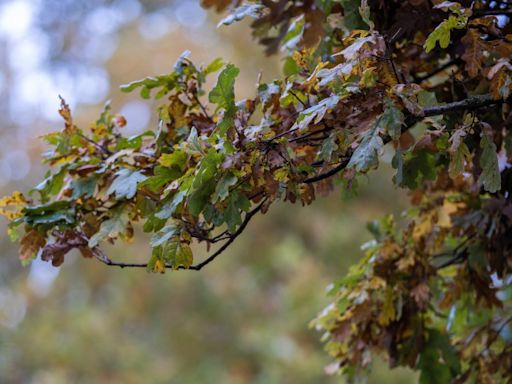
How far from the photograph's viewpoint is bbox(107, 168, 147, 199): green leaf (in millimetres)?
1276

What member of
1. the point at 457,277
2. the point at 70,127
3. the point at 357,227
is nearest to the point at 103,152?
the point at 70,127

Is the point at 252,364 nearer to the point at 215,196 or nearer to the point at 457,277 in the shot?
the point at 457,277

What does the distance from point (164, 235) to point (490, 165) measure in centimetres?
52

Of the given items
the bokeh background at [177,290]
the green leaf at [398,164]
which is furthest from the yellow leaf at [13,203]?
the bokeh background at [177,290]

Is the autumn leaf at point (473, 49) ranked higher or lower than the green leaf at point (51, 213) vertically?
lower

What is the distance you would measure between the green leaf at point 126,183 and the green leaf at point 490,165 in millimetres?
582

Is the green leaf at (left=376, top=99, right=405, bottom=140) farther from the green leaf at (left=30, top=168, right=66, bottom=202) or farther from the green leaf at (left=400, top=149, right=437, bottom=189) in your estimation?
the green leaf at (left=30, top=168, right=66, bottom=202)

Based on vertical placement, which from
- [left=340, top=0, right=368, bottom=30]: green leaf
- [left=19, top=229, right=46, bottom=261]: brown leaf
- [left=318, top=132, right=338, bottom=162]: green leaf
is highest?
[left=340, top=0, right=368, bottom=30]: green leaf

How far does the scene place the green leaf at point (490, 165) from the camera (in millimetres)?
1114

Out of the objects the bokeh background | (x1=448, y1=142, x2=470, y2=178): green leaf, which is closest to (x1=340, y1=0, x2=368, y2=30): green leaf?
(x1=448, y1=142, x2=470, y2=178): green leaf

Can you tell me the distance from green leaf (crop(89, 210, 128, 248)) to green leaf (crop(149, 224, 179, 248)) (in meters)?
0.18

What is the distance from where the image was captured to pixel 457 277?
1755mm

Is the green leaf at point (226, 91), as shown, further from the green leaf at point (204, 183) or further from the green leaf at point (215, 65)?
the green leaf at point (215, 65)

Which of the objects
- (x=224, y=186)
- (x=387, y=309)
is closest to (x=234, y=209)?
(x=224, y=186)
